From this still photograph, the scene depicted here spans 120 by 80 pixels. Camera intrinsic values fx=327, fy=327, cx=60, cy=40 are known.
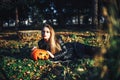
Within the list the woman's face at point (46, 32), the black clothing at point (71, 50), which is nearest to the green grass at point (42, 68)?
the black clothing at point (71, 50)

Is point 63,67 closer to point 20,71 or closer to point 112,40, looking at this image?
point 20,71

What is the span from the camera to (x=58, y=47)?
9.57 m

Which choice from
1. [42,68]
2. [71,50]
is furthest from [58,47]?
[42,68]

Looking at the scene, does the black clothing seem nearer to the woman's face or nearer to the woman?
the woman

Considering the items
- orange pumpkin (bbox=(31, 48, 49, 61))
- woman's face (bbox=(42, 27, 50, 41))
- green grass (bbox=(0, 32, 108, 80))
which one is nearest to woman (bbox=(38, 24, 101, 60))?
woman's face (bbox=(42, 27, 50, 41))

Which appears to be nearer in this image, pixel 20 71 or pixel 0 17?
pixel 20 71

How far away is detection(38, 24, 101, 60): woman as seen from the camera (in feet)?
29.9

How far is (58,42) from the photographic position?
962 centimetres

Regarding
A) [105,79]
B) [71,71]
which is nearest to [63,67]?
[71,71]

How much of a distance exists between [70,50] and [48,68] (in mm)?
1081

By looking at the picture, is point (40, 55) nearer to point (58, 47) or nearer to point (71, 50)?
point (58, 47)

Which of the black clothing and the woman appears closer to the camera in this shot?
the woman

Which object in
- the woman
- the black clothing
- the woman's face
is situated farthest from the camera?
the black clothing

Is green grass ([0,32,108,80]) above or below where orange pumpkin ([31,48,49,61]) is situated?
below
